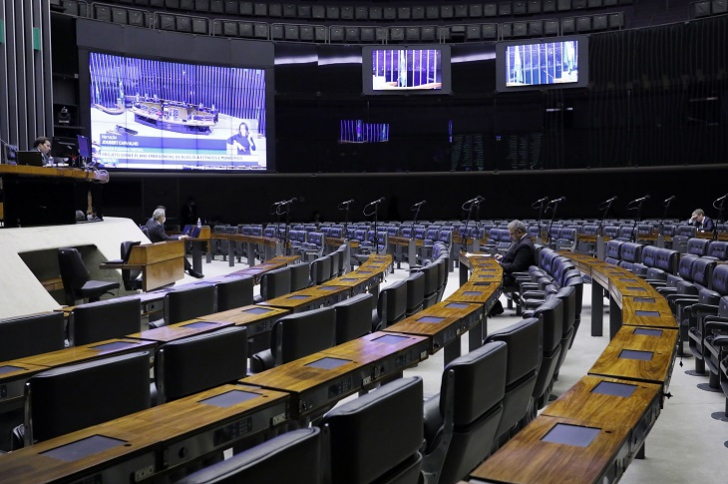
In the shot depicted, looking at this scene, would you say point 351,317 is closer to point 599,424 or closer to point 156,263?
point 599,424

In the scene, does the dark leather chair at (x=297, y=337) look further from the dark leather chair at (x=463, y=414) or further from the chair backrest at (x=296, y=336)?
the dark leather chair at (x=463, y=414)

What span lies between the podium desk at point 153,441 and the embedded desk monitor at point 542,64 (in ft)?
59.4

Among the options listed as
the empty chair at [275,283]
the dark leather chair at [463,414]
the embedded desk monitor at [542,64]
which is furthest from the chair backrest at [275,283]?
the embedded desk monitor at [542,64]

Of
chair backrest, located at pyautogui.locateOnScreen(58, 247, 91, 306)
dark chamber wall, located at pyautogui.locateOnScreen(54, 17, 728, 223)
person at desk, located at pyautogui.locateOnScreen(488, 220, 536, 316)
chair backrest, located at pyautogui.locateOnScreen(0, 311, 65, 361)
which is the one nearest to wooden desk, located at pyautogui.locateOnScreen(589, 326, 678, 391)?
chair backrest, located at pyautogui.locateOnScreen(0, 311, 65, 361)

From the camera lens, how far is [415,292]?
5.23m

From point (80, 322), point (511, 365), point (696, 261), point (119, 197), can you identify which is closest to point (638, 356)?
point (511, 365)

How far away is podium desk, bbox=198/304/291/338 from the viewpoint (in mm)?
3907

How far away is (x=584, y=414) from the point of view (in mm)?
2238

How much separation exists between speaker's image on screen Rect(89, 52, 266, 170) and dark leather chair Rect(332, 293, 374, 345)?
524 inches

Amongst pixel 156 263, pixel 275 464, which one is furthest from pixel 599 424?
A: pixel 156 263

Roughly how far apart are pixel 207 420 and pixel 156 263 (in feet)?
22.5

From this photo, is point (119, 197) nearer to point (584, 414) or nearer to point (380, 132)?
point (380, 132)

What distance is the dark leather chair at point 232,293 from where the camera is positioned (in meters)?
5.12

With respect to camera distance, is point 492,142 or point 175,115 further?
point 492,142
